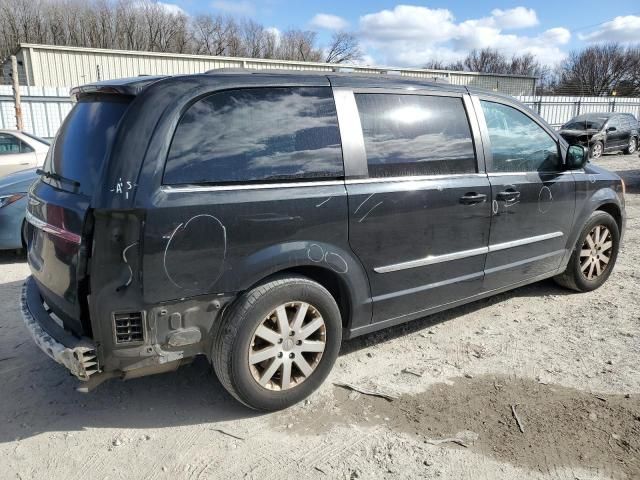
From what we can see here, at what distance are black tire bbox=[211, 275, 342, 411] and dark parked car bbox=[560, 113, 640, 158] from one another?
1768cm

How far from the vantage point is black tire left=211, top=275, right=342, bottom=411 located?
2.73 meters

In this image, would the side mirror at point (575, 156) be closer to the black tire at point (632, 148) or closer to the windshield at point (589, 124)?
the windshield at point (589, 124)

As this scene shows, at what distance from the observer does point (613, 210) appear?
5.00 m

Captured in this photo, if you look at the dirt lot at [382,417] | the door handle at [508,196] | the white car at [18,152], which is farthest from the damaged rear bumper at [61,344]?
the white car at [18,152]

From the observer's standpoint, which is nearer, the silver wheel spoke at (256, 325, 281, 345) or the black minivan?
the black minivan

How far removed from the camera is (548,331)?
164 inches

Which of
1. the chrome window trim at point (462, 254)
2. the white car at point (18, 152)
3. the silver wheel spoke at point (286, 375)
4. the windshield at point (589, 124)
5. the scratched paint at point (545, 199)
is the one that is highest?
the windshield at point (589, 124)

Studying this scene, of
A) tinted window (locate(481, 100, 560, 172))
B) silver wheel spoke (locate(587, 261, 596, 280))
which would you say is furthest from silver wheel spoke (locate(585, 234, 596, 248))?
tinted window (locate(481, 100, 560, 172))

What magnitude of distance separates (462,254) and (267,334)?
1.63m

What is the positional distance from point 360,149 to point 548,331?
7.56ft

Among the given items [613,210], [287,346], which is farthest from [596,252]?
[287,346]

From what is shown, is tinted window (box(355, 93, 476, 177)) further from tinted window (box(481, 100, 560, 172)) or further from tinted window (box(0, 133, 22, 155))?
tinted window (box(0, 133, 22, 155))

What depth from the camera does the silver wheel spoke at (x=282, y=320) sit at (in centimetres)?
287

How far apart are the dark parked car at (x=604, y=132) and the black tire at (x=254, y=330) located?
696 inches
